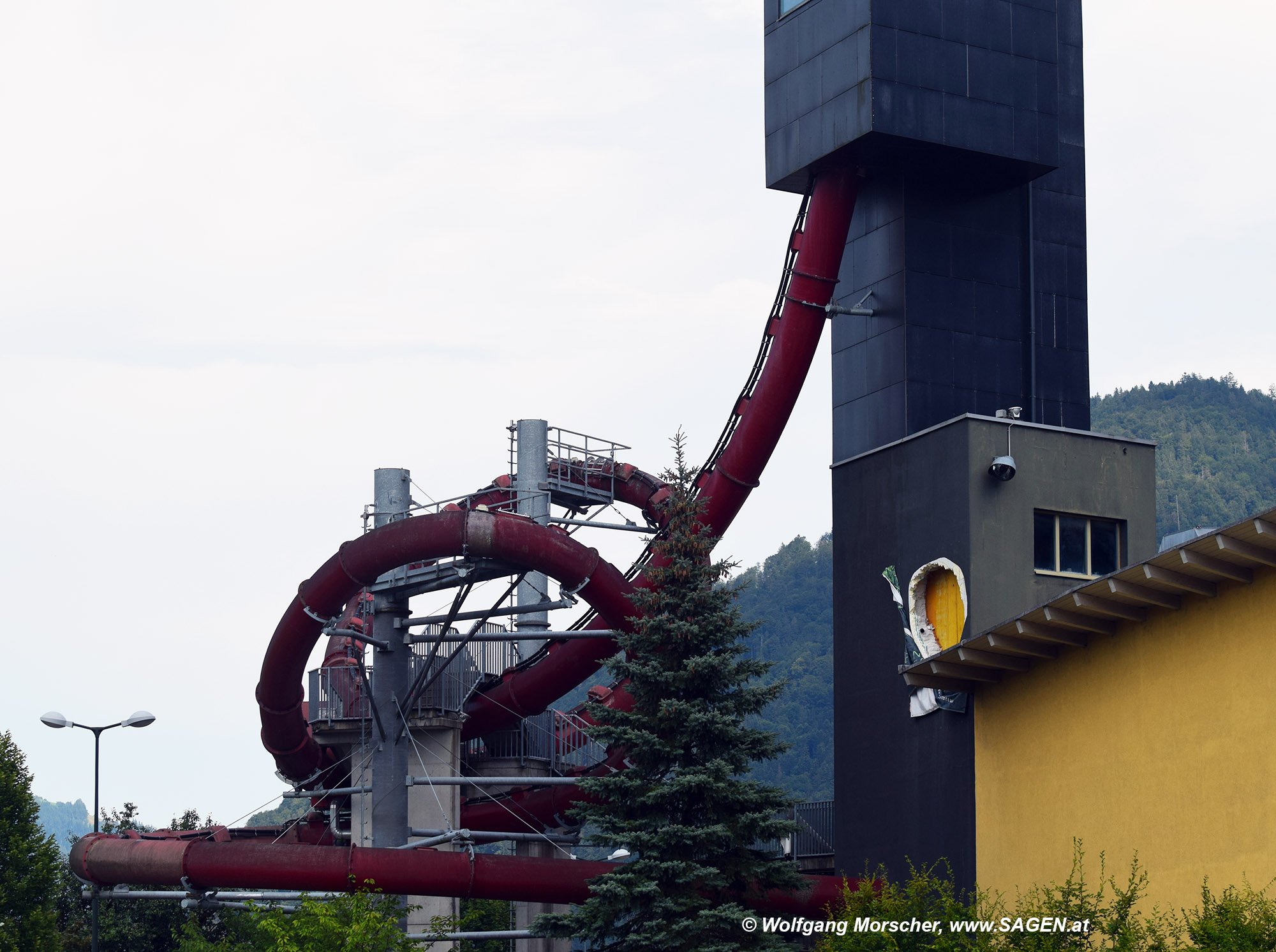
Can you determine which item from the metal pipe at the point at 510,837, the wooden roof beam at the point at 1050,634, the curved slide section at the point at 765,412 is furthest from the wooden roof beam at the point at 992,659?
the metal pipe at the point at 510,837

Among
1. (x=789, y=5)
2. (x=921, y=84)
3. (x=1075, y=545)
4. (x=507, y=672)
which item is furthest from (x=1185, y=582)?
(x=507, y=672)

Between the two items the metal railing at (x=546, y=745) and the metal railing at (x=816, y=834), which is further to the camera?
the metal railing at (x=546, y=745)

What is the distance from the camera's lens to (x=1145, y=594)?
25.4 meters

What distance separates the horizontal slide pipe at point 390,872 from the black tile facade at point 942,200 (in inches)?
417

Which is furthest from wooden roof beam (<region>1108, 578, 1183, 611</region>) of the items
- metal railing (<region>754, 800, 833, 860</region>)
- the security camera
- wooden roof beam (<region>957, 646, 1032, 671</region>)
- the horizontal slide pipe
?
metal railing (<region>754, 800, 833, 860</region>)

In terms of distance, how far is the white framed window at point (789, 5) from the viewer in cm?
3934

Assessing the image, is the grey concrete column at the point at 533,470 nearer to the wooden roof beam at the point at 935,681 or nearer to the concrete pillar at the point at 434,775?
the concrete pillar at the point at 434,775

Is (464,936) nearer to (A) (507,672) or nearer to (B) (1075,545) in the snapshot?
(A) (507,672)

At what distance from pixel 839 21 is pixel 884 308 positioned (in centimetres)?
605

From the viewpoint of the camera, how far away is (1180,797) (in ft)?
81.6

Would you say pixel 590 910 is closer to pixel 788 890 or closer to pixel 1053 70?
pixel 788 890

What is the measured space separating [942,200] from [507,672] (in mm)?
15449

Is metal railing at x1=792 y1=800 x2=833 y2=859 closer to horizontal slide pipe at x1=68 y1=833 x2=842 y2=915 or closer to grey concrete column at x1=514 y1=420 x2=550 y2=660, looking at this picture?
horizontal slide pipe at x1=68 y1=833 x2=842 y2=915

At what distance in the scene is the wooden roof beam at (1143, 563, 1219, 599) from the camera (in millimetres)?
24609
